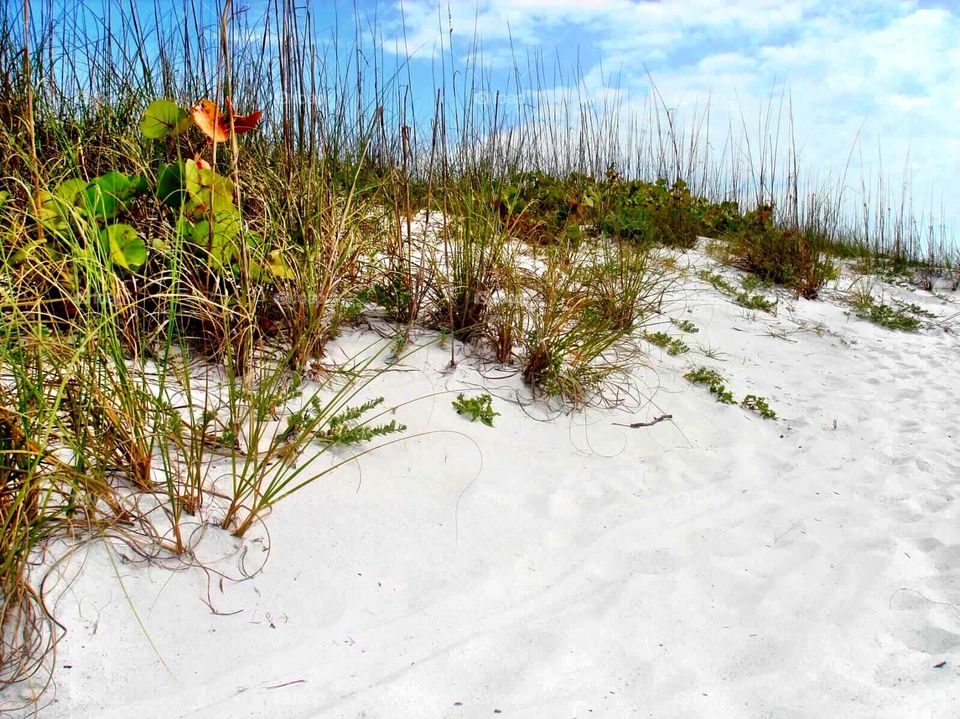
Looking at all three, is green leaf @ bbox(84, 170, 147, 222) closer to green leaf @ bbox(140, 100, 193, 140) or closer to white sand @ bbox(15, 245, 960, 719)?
green leaf @ bbox(140, 100, 193, 140)

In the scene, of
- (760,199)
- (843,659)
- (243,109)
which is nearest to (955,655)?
(843,659)

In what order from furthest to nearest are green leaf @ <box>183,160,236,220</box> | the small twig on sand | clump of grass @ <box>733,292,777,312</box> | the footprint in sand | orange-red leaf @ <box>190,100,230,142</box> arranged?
1. clump of grass @ <box>733,292,777,312</box>
2. the small twig on sand
3. green leaf @ <box>183,160,236,220</box>
4. orange-red leaf @ <box>190,100,230,142</box>
5. the footprint in sand

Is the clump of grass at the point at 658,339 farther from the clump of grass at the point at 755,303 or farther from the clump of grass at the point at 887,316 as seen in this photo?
the clump of grass at the point at 887,316

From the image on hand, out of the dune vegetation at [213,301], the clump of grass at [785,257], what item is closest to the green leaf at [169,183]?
the dune vegetation at [213,301]

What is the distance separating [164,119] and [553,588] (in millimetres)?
2097

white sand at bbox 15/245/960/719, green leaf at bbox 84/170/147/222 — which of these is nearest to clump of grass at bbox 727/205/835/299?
white sand at bbox 15/245/960/719

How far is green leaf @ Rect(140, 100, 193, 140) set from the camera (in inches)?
97.2

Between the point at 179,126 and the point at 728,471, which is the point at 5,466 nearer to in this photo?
the point at 179,126

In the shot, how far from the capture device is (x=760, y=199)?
6375mm

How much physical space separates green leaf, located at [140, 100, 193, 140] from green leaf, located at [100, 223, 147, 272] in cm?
42

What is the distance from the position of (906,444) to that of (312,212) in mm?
2842

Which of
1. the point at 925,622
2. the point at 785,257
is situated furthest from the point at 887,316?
the point at 925,622

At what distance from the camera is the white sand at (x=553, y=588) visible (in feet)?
5.04

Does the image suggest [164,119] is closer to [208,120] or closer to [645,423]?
[208,120]
